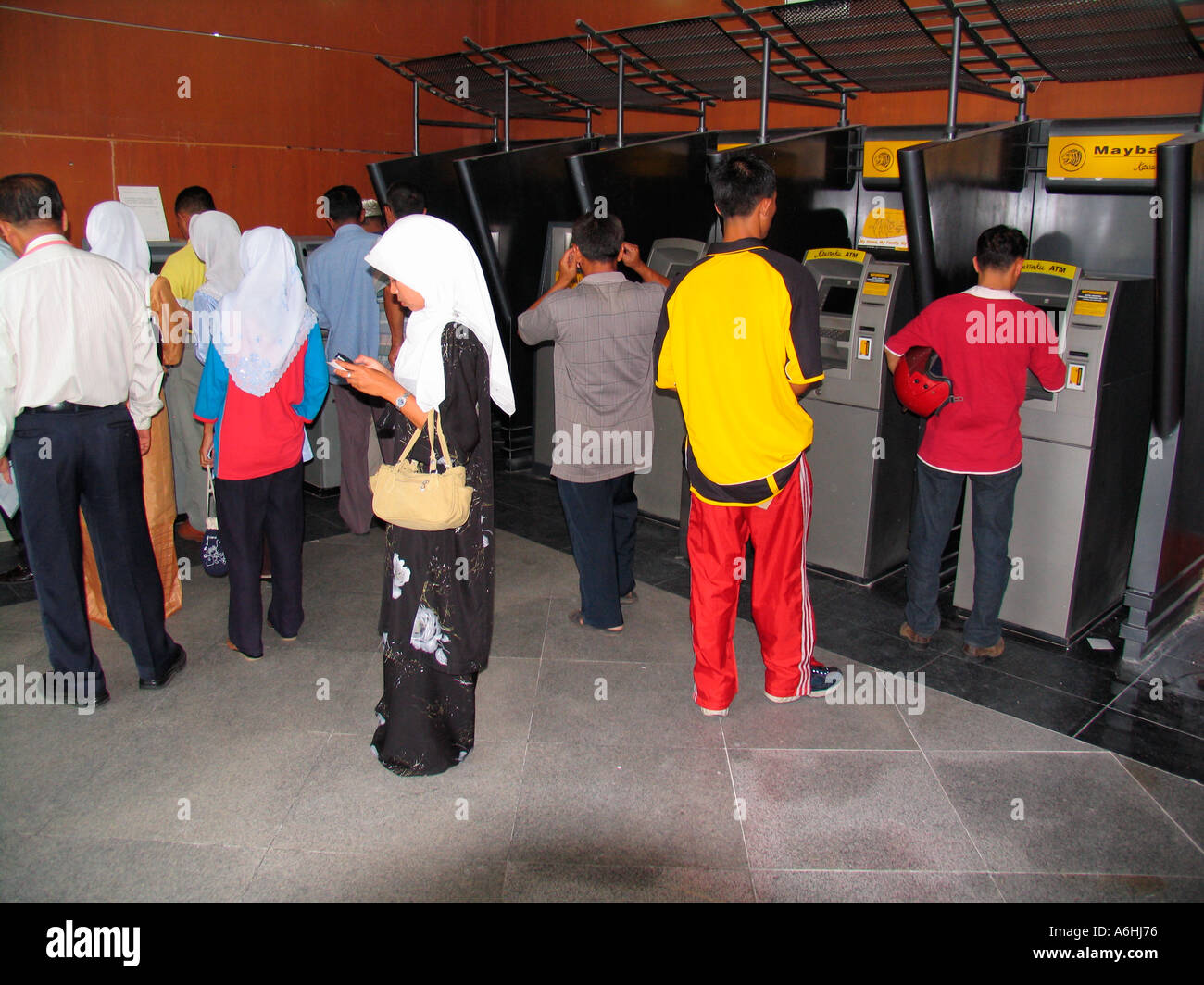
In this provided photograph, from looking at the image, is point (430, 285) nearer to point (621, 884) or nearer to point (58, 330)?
point (58, 330)

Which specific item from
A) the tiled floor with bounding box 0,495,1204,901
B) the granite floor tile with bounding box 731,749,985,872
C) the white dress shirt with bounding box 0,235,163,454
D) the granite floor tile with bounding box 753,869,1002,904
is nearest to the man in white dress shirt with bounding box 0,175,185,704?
the white dress shirt with bounding box 0,235,163,454

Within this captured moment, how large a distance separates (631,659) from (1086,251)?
10.1 feet

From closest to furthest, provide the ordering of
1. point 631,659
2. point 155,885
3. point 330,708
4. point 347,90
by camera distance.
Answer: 1. point 155,885
2. point 330,708
3. point 631,659
4. point 347,90

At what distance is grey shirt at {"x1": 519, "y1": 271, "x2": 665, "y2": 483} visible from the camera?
11.5 ft

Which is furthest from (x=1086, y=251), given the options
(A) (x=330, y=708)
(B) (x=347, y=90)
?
(B) (x=347, y=90)

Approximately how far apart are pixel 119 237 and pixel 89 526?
1259 millimetres

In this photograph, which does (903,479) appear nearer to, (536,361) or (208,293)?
(536,361)

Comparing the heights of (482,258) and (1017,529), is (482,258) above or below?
above

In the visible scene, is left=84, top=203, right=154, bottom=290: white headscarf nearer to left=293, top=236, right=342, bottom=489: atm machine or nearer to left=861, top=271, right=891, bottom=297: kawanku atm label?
left=293, top=236, right=342, bottom=489: atm machine

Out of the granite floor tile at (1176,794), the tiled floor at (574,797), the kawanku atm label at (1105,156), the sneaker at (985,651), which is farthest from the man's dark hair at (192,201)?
the granite floor tile at (1176,794)

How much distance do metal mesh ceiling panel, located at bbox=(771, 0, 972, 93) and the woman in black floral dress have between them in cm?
211

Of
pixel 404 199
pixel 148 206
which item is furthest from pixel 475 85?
pixel 148 206

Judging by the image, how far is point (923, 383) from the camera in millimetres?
3490

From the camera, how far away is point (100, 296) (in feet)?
10.0
